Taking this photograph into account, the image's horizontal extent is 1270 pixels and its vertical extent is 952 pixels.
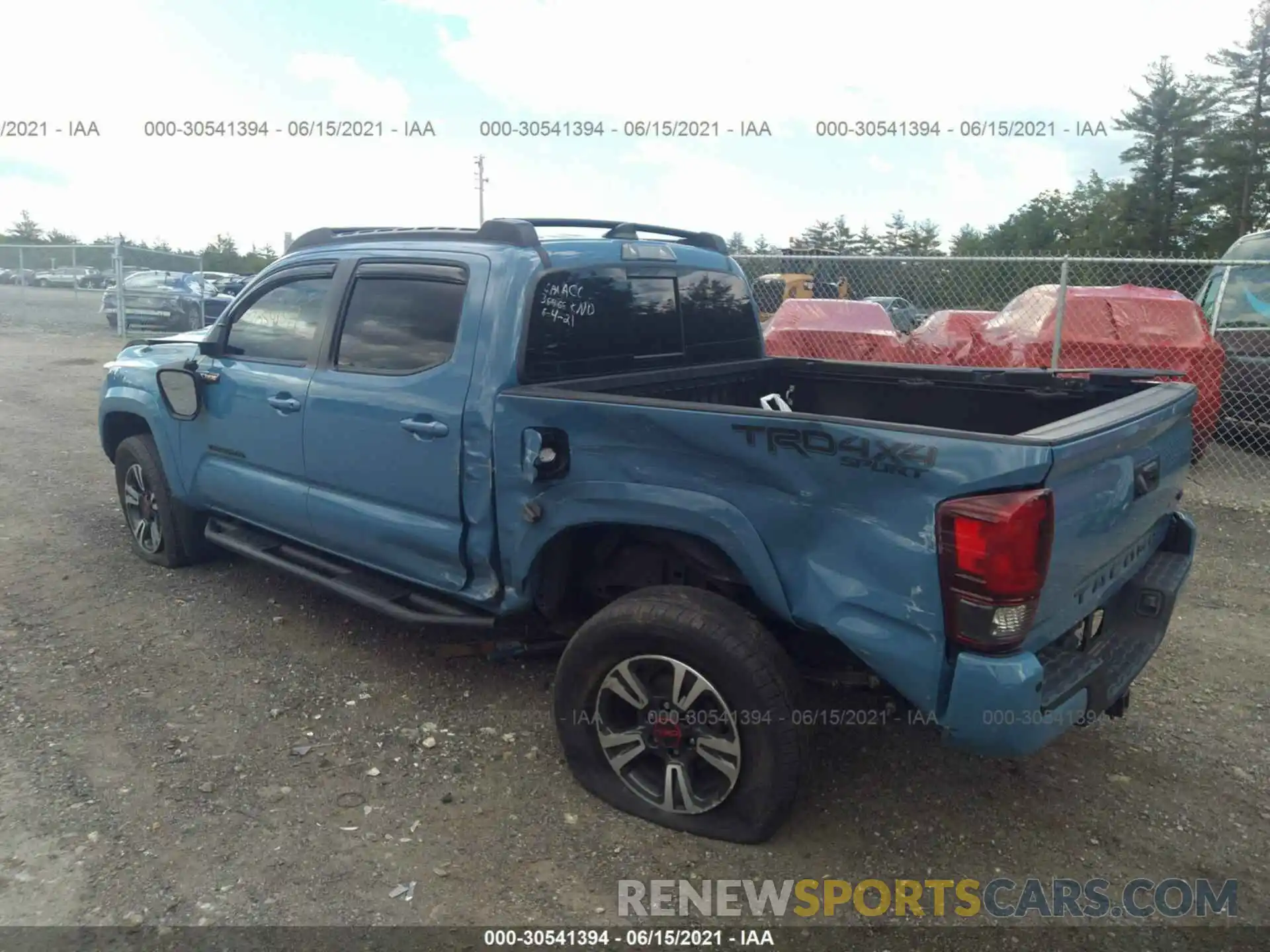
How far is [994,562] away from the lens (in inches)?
91.1

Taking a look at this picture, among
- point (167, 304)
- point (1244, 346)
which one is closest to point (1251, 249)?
point (1244, 346)

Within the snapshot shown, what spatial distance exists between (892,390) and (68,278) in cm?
2835

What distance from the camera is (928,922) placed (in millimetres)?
2701

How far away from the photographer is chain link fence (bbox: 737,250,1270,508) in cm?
818

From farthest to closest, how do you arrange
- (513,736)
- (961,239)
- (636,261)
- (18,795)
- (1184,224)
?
(961,239) < (1184,224) < (636,261) < (513,736) < (18,795)

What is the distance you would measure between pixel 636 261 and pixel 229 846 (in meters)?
2.64

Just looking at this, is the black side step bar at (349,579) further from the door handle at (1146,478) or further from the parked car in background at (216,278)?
the parked car in background at (216,278)

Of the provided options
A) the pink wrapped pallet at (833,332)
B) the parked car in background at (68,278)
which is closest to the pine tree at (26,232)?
Answer: the parked car in background at (68,278)

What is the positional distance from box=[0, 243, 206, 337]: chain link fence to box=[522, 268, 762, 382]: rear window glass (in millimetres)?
15995

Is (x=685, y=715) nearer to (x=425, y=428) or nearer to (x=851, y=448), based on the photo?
(x=851, y=448)

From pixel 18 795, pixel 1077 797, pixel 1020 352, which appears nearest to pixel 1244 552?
pixel 1020 352

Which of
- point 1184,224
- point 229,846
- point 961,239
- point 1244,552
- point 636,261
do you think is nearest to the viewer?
point 229,846

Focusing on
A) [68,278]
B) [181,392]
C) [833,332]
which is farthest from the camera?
[68,278]

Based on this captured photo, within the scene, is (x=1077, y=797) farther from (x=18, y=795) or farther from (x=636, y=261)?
(x=18, y=795)
